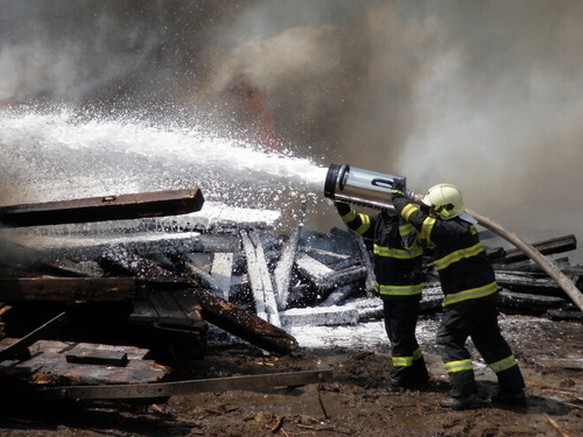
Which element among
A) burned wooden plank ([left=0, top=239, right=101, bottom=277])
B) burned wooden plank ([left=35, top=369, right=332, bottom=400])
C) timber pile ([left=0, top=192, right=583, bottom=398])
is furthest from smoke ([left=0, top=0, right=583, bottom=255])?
burned wooden plank ([left=35, top=369, right=332, bottom=400])

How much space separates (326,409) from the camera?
13.5 ft

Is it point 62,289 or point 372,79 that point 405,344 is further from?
point 372,79

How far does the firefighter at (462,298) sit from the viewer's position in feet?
14.0

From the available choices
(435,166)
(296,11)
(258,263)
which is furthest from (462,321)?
(296,11)

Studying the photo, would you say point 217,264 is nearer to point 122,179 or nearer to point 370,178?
point 122,179

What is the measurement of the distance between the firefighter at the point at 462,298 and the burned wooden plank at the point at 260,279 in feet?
7.36

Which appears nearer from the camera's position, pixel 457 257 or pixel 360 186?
pixel 457 257

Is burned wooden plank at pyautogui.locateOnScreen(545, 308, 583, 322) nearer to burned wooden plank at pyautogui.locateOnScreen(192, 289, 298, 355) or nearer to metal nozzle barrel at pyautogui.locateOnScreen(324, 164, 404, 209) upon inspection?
metal nozzle barrel at pyautogui.locateOnScreen(324, 164, 404, 209)

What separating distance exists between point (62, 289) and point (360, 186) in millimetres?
2604

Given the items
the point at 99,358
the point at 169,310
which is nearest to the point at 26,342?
the point at 99,358

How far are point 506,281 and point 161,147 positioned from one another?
4.98 meters

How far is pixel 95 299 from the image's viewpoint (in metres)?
4.20

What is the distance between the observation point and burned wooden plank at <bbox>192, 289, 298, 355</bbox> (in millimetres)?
5070

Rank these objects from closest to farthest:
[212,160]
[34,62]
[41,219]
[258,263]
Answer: [41,219], [212,160], [258,263], [34,62]
